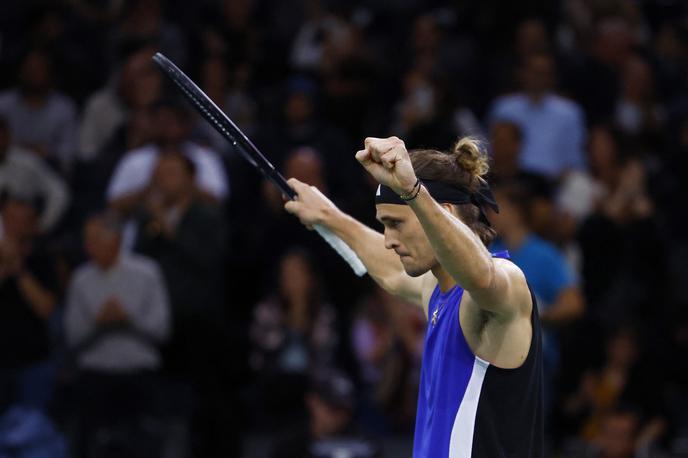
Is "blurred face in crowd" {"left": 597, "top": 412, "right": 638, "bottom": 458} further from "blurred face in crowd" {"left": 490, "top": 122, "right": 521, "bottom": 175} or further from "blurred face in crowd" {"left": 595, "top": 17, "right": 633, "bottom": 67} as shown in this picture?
"blurred face in crowd" {"left": 595, "top": 17, "right": 633, "bottom": 67}

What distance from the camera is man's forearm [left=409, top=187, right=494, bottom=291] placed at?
4.16 metres

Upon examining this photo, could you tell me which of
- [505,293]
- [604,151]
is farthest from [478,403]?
[604,151]

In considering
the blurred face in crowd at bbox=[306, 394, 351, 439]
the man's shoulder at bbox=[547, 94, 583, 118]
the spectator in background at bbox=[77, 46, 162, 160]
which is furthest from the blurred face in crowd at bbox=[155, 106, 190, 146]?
the man's shoulder at bbox=[547, 94, 583, 118]

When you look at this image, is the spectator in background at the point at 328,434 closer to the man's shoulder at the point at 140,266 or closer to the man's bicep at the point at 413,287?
the man's shoulder at the point at 140,266

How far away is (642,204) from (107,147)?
433cm

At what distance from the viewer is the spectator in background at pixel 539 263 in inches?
356

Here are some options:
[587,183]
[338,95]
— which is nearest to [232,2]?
[338,95]

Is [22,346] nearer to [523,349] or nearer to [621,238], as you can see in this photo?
[621,238]

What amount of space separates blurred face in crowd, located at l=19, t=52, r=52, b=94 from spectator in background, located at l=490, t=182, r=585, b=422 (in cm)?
425

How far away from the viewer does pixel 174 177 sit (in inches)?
388

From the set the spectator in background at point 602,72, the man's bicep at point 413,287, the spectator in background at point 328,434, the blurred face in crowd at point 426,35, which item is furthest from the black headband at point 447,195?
the blurred face in crowd at point 426,35

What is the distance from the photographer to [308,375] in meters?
9.61

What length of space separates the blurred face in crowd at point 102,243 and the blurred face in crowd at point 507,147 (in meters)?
3.07

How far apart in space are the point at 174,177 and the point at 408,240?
17.7 feet
